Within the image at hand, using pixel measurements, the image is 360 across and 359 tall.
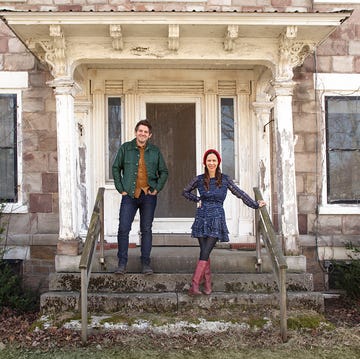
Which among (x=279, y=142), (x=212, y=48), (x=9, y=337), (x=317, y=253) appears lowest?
(x=9, y=337)

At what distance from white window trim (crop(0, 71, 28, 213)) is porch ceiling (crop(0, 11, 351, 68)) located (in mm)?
1156

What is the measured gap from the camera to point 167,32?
20.3 feet

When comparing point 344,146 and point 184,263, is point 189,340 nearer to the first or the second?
point 184,263

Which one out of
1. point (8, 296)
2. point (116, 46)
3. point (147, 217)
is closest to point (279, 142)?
point (147, 217)

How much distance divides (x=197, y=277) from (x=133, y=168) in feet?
4.74

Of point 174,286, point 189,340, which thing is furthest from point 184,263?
point 189,340

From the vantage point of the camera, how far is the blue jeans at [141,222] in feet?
19.0

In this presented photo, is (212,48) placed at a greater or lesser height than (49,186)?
greater

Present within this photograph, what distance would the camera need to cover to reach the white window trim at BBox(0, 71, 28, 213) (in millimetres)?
7578

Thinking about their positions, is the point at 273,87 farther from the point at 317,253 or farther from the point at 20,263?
the point at 20,263

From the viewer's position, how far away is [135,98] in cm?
789

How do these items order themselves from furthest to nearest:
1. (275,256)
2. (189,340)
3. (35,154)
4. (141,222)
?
(35,154)
(141,222)
(275,256)
(189,340)

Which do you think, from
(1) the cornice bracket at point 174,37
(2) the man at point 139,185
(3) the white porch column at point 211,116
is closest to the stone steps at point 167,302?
(2) the man at point 139,185

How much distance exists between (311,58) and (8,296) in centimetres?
555
